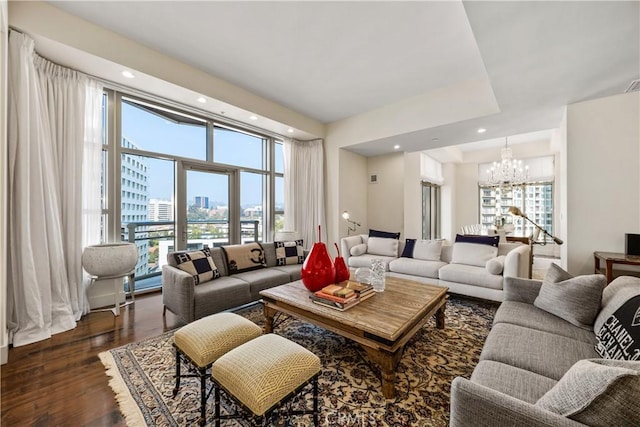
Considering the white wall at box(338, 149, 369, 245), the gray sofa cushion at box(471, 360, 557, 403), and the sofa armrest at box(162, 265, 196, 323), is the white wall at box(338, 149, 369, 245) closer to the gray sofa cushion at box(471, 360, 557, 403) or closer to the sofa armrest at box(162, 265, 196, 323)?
the sofa armrest at box(162, 265, 196, 323)

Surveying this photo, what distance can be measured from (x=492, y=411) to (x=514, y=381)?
42 cm

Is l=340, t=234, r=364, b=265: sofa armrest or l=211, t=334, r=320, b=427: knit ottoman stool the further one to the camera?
l=340, t=234, r=364, b=265: sofa armrest

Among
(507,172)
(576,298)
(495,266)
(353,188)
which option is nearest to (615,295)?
(576,298)

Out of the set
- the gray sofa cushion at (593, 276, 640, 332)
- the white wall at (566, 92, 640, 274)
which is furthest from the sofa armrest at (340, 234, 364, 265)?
the gray sofa cushion at (593, 276, 640, 332)

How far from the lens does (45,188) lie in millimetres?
2422

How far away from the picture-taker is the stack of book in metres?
1.93

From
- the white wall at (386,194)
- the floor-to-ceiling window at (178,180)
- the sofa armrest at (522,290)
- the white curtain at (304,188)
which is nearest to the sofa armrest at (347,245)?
the white curtain at (304,188)

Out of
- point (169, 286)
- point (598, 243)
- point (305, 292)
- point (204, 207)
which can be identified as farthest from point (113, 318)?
point (598, 243)

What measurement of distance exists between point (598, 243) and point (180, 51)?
552 cm

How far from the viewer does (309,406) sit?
152cm

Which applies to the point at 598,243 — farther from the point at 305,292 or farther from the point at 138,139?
the point at 138,139

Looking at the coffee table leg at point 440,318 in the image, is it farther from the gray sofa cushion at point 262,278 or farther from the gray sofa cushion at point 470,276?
the gray sofa cushion at point 262,278

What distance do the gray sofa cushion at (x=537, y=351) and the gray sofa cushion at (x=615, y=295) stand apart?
0.24 meters

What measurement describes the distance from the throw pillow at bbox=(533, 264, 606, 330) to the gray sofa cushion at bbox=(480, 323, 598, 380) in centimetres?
29
